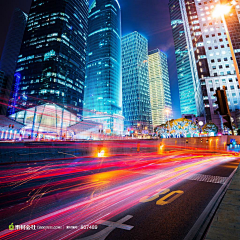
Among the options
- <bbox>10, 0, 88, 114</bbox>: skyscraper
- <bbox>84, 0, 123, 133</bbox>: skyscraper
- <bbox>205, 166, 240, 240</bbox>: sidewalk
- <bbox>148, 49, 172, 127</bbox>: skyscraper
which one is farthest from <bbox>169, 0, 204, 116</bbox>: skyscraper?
<bbox>205, 166, 240, 240</bbox>: sidewalk

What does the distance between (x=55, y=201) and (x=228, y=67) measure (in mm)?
108420

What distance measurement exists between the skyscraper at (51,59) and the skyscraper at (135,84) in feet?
201

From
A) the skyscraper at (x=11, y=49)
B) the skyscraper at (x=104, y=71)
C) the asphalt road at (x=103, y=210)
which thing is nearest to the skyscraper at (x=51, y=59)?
the skyscraper at (x=104, y=71)

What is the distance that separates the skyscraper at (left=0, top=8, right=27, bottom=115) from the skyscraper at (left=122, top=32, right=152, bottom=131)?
381 ft

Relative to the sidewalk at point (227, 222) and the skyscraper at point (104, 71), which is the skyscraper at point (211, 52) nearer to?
the skyscraper at point (104, 71)

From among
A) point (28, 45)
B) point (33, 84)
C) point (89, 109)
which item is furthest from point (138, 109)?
point (28, 45)

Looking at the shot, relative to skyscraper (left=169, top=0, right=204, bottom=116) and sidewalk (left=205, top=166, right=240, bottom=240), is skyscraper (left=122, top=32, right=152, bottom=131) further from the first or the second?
sidewalk (left=205, top=166, right=240, bottom=240)

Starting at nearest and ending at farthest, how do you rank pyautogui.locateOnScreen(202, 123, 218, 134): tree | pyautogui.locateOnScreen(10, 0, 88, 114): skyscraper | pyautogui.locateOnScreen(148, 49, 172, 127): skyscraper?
pyautogui.locateOnScreen(202, 123, 218, 134): tree < pyautogui.locateOnScreen(10, 0, 88, 114): skyscraper < pyautogui.locateOnScreen(148, 49, 172, 127): skyscraper

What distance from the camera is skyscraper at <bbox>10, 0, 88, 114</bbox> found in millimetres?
82500

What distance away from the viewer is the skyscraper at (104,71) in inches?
4272

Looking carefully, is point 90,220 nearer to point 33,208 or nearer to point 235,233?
point 33,208

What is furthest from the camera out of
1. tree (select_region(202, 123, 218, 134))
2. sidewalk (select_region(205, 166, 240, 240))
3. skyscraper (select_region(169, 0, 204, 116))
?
skyscraper (select_region(169, 0, 204, 116))

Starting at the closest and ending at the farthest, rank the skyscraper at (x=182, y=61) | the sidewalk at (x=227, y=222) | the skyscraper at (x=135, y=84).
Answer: the sidewalk at (x=227, y=222) < the skyscraper at (x=135, y=84) < the skyscraper at (x=182, y=61)

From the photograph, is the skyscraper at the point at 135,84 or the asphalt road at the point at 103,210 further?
the skyscraper at the point at 135,84
